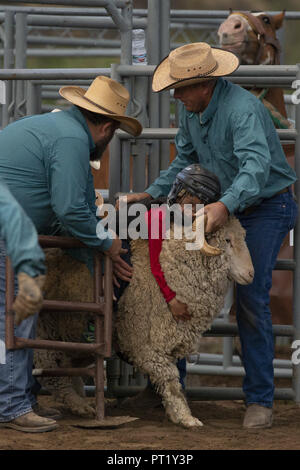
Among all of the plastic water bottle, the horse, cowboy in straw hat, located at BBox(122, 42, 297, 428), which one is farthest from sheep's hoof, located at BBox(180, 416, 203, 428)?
the plastic water bottle

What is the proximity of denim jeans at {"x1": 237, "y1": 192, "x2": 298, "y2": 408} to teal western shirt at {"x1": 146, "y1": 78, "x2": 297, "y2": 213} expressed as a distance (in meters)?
0.11

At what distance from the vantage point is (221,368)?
6.71 m

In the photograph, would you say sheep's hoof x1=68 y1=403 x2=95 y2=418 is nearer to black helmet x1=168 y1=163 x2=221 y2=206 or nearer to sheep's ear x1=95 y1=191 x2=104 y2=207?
sheep's ear x1=95 y1=191 x2=104 y2=207

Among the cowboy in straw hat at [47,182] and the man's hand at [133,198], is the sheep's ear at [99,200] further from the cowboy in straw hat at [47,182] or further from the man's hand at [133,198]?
the cowboy in straw hat at [47,182]

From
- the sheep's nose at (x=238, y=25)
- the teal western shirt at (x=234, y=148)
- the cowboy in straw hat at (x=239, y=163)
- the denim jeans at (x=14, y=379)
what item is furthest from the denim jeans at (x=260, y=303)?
the sheep's nose at (x=238, y=25)

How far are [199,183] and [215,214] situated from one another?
0.75 feet

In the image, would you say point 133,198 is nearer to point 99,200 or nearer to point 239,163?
point 99,200

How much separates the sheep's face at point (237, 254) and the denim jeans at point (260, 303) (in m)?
0.19

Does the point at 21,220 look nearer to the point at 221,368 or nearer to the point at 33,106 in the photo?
the point at 33,106

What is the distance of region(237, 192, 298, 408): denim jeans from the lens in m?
4.71

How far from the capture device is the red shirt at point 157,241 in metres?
4.57

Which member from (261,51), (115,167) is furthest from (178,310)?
(261,51)
